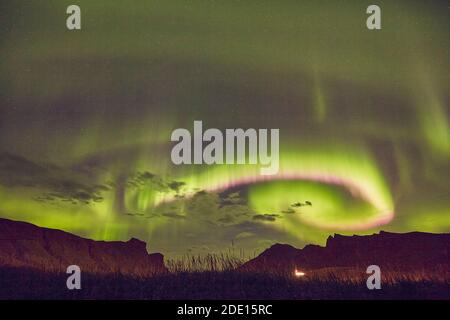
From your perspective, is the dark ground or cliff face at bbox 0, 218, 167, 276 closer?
the dark ground

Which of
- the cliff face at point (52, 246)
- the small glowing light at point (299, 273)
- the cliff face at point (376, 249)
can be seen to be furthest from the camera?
the cliff face at point (52, 246)

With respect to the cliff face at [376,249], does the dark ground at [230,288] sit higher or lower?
lower

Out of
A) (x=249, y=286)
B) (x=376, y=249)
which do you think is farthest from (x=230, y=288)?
(x=376, y=249)

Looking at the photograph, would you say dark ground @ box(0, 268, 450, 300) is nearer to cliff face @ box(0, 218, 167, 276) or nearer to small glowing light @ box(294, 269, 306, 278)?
small glowing light @ box(294, 269, 306, 278)

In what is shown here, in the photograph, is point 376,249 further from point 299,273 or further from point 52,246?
point 299,273

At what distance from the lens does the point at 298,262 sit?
13.9 m

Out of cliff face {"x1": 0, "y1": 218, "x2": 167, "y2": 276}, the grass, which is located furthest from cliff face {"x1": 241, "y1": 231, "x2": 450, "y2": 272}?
the grass

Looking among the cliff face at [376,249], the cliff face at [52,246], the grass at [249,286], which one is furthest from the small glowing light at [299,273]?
the cliff face at [376,249]

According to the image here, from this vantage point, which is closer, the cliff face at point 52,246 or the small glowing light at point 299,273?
the small glowing light at point 299,273

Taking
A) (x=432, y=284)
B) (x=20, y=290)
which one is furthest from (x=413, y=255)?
(x=20, y=290)

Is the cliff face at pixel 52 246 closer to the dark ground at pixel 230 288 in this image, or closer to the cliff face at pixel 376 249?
the cliff face at pixel 376 249

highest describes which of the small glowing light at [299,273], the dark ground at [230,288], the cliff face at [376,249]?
the cliff face at [376,249]

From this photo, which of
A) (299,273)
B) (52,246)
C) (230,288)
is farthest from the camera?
(52,246)
